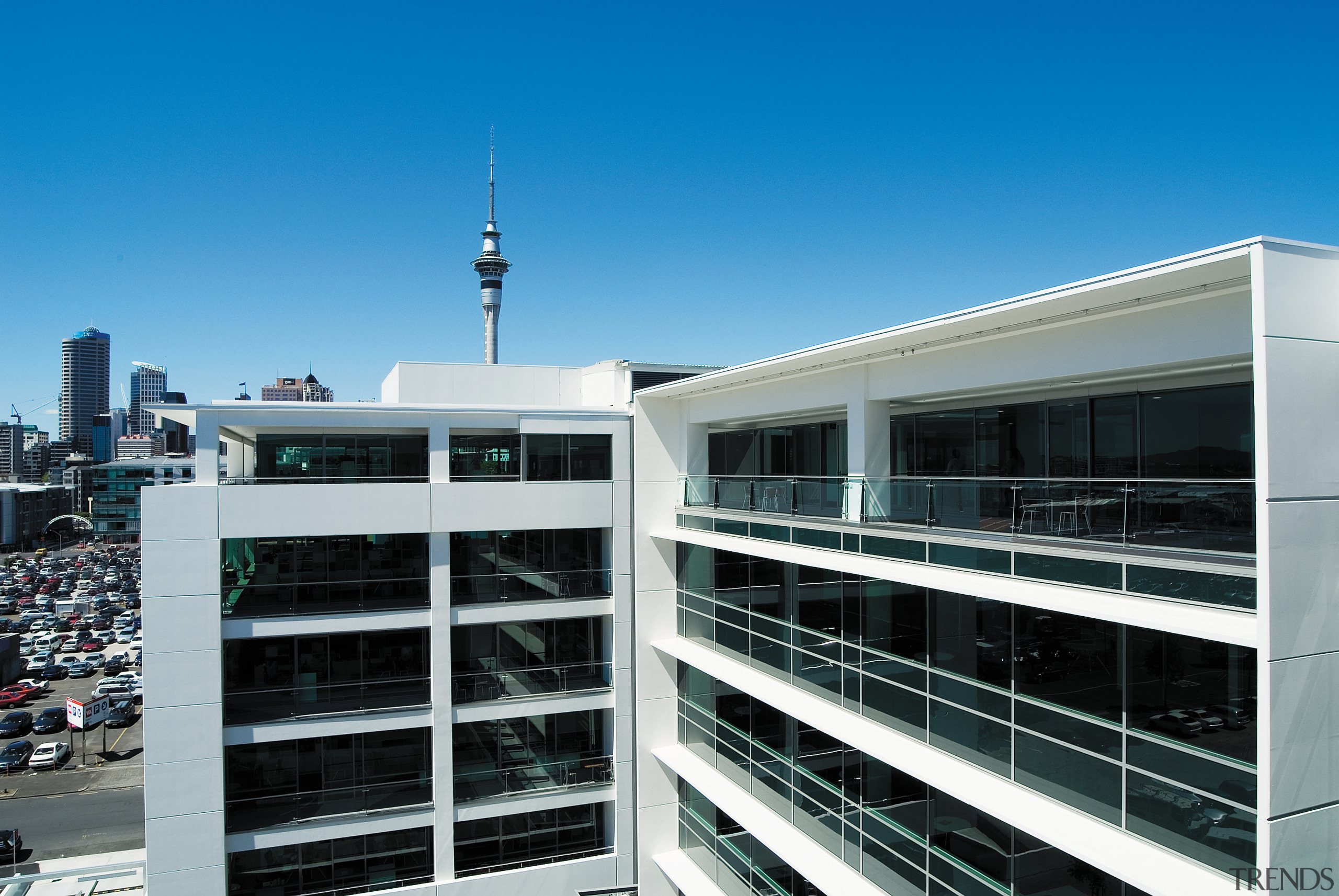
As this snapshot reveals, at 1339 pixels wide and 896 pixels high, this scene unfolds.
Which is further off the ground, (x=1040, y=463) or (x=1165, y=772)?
(x=1040, y=463)

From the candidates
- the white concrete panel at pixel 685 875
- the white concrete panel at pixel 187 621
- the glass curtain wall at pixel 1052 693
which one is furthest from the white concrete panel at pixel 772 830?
the white concrete panel at pixel 187 621

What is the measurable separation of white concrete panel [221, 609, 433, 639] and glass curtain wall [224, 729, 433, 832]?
8.44ft

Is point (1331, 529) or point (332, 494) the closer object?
point (1331, 529)

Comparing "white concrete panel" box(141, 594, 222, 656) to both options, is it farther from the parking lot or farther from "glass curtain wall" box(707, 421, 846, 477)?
the parking lot

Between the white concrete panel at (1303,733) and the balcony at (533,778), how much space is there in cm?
1438

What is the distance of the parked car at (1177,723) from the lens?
7754mm

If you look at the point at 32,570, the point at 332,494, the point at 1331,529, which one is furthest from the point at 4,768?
the point at 32,570

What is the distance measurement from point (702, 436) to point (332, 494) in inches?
332

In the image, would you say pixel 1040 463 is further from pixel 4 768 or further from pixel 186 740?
pixel 4 768

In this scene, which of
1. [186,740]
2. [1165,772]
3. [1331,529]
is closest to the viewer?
[1331,529]

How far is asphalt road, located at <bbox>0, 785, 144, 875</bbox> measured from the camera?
3031 cm

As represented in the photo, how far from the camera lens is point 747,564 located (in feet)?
53.5

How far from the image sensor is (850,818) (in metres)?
12.6

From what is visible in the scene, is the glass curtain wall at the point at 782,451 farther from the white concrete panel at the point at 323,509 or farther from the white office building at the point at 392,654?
the white concrete panel at the point at 323,509
